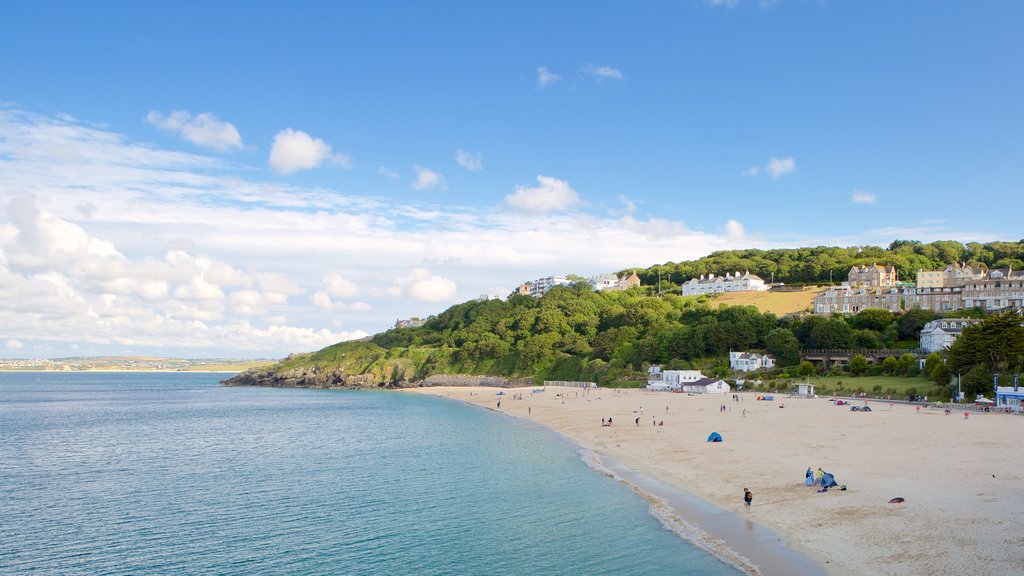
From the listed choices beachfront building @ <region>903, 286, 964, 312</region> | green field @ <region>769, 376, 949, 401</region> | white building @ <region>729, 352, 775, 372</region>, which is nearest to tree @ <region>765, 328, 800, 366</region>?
white building @ <region>729, 352, 775, 372</region>

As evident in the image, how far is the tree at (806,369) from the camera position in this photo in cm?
8097

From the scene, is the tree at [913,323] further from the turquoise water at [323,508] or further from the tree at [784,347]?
the turquoise water at [323,508]

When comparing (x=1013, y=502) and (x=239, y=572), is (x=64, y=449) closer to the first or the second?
(x=239, y=572)

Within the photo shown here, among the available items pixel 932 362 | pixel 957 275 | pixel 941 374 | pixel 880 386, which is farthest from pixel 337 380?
pixel 957 275

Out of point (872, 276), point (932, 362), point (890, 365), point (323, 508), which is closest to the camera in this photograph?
point (323, 508)

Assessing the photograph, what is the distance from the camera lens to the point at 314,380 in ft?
497

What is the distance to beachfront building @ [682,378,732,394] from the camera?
80.5 metres

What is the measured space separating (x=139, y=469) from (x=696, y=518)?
107ft

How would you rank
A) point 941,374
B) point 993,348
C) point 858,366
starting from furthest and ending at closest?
point 858,366, point 941,374, point 993,348

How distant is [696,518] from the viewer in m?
25.1

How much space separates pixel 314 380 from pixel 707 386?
9969 cm

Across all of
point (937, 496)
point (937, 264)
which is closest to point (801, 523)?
point (937, 496)

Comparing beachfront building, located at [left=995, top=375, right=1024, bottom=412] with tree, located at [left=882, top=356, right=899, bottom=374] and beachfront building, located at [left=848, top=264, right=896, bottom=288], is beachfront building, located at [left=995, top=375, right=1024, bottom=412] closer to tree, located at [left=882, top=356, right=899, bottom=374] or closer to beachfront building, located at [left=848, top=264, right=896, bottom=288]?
tree, located at [left=882, top=356, right=899, bottom=374]

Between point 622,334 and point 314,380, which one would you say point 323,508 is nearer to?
point 622,334
